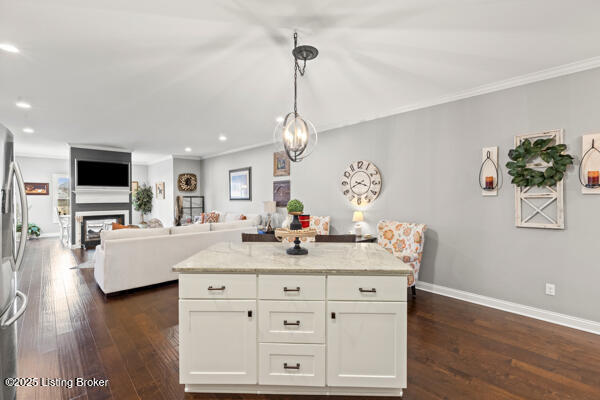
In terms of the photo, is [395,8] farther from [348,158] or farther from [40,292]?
[40,292]

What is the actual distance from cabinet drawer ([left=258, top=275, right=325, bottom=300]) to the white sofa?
2.88 m

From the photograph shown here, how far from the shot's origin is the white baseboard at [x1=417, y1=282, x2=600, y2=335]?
8.95 ft

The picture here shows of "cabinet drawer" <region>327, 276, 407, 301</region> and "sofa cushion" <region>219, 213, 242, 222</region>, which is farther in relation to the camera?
"sofa cushion" <region>219, 213, 242, 222</region>

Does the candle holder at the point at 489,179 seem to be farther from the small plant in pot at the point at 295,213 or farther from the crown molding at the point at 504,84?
the small plant in pot at the point at 295,213

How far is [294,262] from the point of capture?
1.83 m

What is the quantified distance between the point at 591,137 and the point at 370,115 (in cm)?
252

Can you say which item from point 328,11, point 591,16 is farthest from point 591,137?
point 328,11

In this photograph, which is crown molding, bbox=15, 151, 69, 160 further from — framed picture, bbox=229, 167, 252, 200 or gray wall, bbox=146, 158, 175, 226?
framed picture, bbox=229, 167, 252, 200

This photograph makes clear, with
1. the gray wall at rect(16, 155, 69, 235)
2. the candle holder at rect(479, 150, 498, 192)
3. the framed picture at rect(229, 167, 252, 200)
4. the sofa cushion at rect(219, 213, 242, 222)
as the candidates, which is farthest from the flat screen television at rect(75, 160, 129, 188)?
the candle holder at rect(479, 150, 498, 192)

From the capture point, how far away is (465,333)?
8.72 ft

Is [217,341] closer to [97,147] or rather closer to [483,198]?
[483,198]

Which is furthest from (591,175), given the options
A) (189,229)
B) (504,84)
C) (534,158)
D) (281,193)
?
(189,229)

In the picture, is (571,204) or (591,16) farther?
(571,204)

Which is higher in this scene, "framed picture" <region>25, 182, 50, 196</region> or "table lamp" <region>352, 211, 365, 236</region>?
"framed picture" <region>25, 182, 50, 196</region>
